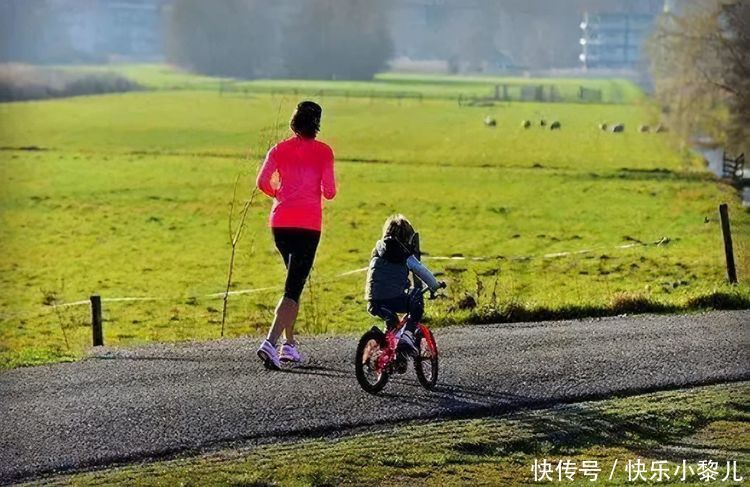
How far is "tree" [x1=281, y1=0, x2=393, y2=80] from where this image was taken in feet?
75.4

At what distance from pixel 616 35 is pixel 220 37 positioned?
16.3 m

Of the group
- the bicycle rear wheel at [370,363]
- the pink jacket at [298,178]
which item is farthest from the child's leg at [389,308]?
the pink jacket at [298,178]

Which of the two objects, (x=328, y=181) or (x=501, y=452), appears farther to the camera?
(x=328, y=181)

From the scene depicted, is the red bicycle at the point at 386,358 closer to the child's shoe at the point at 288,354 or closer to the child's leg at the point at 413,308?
the child's leg at the point at 413,308

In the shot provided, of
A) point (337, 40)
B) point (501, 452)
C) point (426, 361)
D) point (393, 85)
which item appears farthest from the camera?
point (393, 85)

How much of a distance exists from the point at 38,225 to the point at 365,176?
12.9 m

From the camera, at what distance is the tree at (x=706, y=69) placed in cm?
3126

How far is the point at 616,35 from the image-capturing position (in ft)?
119

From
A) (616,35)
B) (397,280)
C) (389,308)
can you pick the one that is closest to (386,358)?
(389,308)

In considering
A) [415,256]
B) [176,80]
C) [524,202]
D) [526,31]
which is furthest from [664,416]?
[524,202]

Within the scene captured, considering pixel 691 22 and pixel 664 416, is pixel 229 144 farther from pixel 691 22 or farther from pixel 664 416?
pixel 664 416

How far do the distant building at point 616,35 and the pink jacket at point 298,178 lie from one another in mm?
18946

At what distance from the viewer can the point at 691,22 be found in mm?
36906

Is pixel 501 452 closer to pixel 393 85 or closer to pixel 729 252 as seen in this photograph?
pixel 729 252
